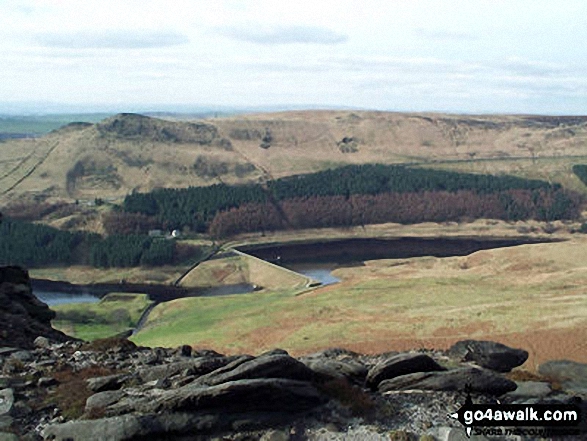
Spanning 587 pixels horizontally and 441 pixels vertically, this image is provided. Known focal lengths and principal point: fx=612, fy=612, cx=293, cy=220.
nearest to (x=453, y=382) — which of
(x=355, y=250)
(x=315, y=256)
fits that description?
(x=315, y=256)

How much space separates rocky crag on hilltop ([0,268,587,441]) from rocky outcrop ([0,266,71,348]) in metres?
10.5

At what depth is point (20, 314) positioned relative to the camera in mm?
49094

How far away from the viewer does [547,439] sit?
22812 millimetres

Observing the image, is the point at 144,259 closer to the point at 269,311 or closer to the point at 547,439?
the point at 269,311

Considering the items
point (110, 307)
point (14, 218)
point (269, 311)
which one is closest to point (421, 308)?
point (269, 311)

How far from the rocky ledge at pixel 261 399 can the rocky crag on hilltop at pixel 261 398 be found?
0.14ft

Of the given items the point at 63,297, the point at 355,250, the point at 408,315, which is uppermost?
the point at 408,315

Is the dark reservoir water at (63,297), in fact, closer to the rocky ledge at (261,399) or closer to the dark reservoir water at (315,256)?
the dark reservoir water at (315,256)

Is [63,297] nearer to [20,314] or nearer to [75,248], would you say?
[75,248]

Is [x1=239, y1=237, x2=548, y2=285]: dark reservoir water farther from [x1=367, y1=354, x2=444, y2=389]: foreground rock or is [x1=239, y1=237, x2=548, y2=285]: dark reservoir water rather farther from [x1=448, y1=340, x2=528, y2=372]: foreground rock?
[x1=367, y1=354, x2=444, y2=389]: foreground rock

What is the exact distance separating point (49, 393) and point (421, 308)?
194ft

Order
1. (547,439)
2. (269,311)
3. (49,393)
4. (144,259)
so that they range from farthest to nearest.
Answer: (144,259)
(269,311)
(49,393)
(547,439)

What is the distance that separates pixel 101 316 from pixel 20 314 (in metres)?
65.0

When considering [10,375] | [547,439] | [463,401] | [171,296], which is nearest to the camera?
[547,439]
